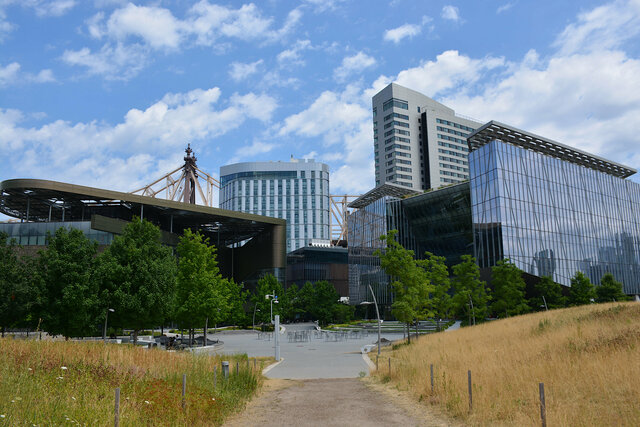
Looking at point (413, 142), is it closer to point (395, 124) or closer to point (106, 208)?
point (395, 124)

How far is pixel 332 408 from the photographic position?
13.7 m

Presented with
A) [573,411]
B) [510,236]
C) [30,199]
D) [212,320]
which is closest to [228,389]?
[573,411]

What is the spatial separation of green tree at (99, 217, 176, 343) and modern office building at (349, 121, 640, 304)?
44191mm

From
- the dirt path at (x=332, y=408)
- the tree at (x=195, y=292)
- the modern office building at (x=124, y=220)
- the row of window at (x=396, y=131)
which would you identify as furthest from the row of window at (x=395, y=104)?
the dirt path at (x=332, y=408)

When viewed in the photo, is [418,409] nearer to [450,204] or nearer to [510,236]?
[510,236]

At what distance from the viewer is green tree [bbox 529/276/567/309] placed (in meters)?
57.5

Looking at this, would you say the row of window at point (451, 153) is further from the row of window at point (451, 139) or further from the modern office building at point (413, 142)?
the row of window at point (451, 139)

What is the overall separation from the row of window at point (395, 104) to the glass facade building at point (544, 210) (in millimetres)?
72093

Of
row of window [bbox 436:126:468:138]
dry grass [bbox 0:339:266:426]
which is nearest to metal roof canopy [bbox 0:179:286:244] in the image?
Result: dry grass [bbox 0:339:266:426]

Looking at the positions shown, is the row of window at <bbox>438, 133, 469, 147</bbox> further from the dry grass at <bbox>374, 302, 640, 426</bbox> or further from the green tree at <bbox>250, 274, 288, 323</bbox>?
the dry grass at <bbox>374, 302, 640, 426</bbox>

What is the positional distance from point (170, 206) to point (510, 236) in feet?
163

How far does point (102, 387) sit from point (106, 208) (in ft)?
236

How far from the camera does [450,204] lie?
7762cm

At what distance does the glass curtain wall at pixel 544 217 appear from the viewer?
2504 inches
